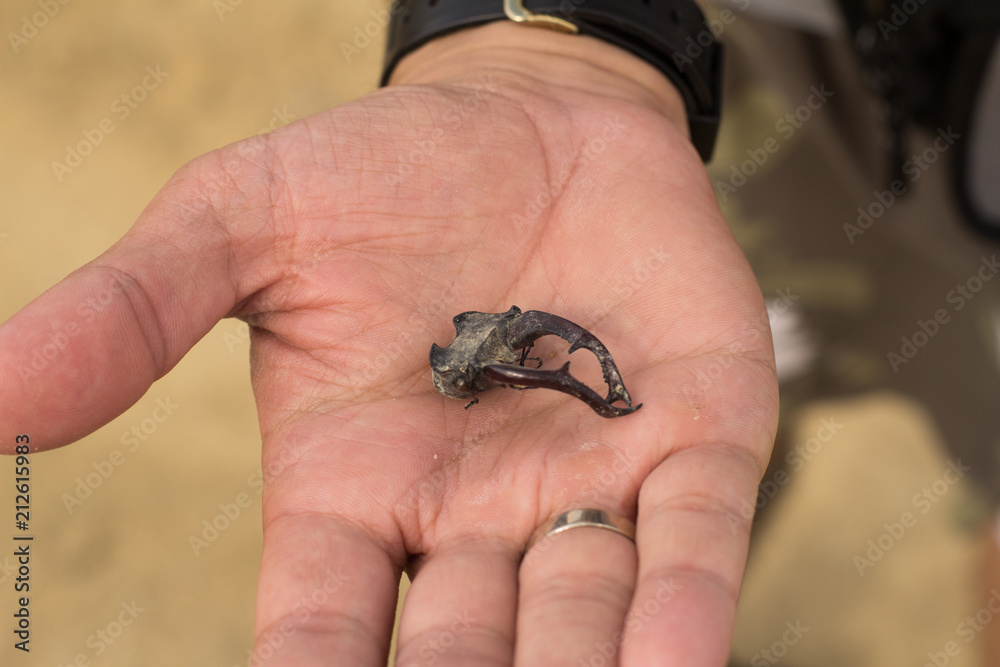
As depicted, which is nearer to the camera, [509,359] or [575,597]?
[575,597]

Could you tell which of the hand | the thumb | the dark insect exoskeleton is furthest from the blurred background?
the thumb

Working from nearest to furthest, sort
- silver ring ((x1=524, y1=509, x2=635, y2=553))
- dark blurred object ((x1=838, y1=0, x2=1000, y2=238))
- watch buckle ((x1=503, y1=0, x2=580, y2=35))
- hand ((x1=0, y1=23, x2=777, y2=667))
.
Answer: hand ((x1=0, y1=23, x2=777, y2=667))
silver ring ((x1=524, y1=509, x2=635, y2=553))
watch buckle ((x1=503, y1=0, x2=580, y2=35))
dark blurred object ((x1=838, y1=0, x2=1000, y2=238))

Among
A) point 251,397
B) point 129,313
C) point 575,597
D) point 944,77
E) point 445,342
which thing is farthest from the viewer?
point 251,397

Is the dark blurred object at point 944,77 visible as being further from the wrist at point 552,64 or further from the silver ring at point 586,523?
the silver ring at point 586,523

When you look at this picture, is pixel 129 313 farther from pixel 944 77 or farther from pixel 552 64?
pixel 944 77

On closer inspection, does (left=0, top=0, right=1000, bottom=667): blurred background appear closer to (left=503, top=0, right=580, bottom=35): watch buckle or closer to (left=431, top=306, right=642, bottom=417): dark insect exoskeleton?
(left=503, top=0, right=580, bottom=35): watch buckle

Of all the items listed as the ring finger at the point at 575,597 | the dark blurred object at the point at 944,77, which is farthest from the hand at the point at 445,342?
the dark blurred object at the point at 944,77

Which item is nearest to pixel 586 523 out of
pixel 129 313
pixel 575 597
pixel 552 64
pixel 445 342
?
pixel 575 597

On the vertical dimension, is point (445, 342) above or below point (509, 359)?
above
